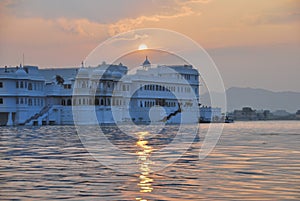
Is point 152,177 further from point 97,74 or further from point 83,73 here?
point 97,74

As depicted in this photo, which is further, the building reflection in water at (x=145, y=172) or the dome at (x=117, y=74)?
the dome at (x=117, y=74)

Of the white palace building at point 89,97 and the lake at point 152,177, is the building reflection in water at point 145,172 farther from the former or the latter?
the white palace building at point 89,97

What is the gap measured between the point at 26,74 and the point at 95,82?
9.58 m

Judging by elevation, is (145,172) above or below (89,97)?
below

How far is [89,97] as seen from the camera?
2965 inches

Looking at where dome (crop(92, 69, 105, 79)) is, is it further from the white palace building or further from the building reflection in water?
the building reflection in water

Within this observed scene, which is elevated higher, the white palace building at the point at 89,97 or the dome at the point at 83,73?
the dome at the point at 83,73

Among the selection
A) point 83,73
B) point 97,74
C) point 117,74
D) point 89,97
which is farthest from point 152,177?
point 117,74

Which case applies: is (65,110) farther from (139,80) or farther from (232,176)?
(232,176)

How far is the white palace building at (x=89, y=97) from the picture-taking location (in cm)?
6944

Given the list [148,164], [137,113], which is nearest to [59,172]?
[148,164]

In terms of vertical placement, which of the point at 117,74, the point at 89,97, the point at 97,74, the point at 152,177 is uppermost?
the point at 117,74

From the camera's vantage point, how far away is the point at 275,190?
12.8 metres

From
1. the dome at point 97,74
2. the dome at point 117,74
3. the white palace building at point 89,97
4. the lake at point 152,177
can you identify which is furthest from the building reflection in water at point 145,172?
the dome at point 117,74
